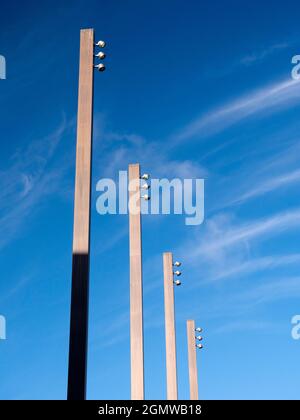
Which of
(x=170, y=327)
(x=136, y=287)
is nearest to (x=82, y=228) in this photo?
(x=136, y=287)

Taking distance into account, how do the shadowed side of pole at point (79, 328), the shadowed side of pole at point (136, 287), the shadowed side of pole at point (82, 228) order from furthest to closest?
the shadowed side of pole at point (136, 287) < the shadowed side of pole at point (82, 228) < the shadowed side of pole at point (79, 328)

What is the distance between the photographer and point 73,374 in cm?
1156

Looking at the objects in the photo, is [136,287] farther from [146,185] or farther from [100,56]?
[100,56]

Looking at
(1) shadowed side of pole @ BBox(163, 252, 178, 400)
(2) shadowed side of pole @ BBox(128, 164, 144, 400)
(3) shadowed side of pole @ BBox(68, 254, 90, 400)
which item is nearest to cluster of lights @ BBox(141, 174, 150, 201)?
(2) shadowed side of pole @ BBox(128, 164, 144, 400)

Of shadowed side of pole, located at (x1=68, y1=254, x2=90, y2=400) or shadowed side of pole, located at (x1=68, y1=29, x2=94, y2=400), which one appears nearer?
shadowed side of pole, located at (x1=68, y1=254, x2=90, y2=400)

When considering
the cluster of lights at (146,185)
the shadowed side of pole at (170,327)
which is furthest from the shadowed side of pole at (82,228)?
the shadowed side of pole at (170,327)

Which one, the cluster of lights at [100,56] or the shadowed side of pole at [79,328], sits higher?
the cluster of lights at [100,56]

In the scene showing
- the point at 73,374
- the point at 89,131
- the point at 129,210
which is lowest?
the point at 73,374

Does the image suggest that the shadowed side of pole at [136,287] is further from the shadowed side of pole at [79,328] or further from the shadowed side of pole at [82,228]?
the shadowed side of pole at [79,328]

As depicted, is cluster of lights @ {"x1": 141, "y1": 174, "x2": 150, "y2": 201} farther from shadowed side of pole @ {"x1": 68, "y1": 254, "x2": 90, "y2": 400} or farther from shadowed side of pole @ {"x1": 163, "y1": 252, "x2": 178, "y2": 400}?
shadowed side of pole @ {"x1": 68, "y1": 254, "x2": 90, "y2": 400}
